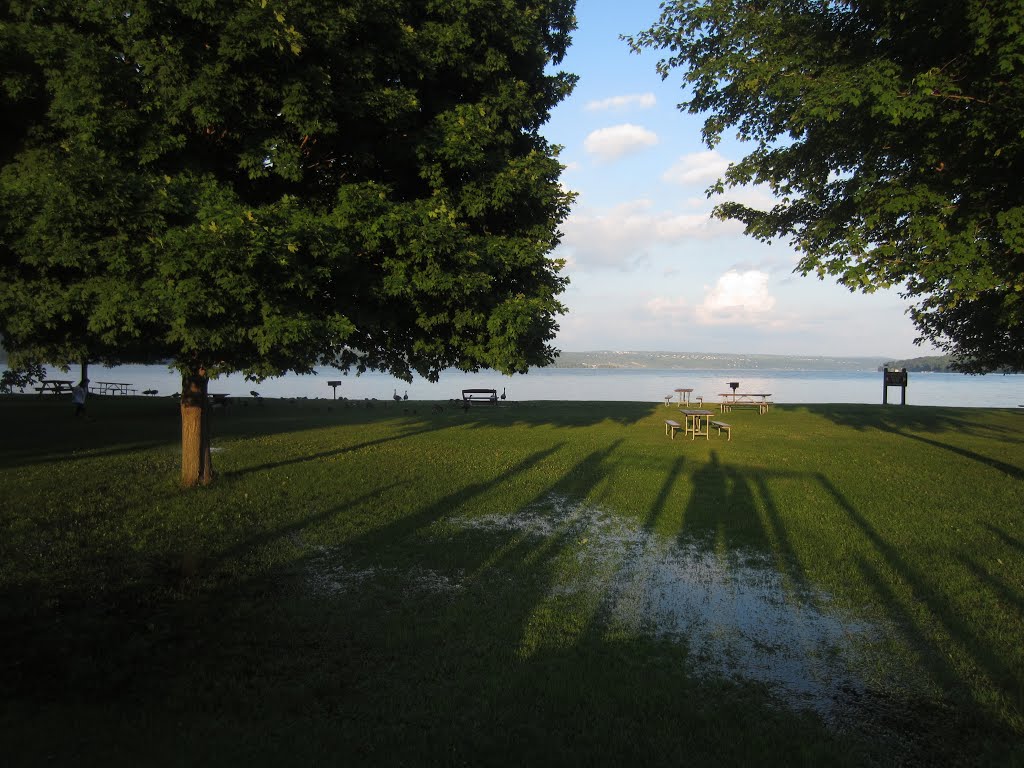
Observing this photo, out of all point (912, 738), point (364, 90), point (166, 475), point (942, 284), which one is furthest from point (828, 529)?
point (166, 475)

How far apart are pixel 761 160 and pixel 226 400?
23.6 m

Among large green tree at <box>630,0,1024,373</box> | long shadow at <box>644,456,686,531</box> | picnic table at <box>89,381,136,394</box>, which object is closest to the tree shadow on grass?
large green tree at <box>630,0,1024,373</box>

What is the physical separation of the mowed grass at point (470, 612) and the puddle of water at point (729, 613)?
0.22 ft

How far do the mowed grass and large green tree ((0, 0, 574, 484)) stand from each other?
267cm

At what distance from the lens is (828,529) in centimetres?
940

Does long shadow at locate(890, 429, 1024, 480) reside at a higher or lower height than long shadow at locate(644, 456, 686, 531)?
higher

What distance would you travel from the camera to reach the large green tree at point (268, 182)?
327 inches

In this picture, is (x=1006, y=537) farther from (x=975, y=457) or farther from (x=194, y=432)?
(x=194, y=432)

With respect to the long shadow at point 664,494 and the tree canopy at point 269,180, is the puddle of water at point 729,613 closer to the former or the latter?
the long shadow at point 664,494

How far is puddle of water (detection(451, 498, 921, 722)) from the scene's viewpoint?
5000 mm

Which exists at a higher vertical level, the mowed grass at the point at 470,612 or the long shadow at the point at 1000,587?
the long shadow at the point at 1000,587

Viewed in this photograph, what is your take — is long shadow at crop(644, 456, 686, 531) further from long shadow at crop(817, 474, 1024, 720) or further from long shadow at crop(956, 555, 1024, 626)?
long shadow at crop(956, 555, 1024, 626)

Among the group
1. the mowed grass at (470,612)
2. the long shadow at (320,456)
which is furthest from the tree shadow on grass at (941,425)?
the long shadow at (320,456)

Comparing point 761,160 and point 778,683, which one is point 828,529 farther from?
point 761,160
